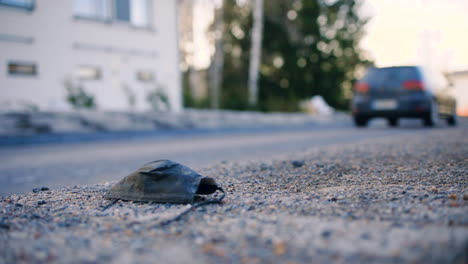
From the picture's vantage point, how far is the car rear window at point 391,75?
1030 cm

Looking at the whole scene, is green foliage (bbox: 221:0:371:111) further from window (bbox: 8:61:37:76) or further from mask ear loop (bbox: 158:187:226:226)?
mask ear loop (bbox: 158:187:226:226)

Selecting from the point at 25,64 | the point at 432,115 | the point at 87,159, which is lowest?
the point at 87,159

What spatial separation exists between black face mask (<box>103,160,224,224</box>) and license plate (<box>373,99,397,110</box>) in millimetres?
8928

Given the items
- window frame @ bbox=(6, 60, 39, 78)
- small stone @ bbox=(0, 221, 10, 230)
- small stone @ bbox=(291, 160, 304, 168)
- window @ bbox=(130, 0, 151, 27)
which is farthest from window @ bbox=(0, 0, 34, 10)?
small stone @ bbox=(0, 221, 10, 230)

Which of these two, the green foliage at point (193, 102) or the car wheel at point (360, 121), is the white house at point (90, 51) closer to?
the green foliage at point (193, 102)

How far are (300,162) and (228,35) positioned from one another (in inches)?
934

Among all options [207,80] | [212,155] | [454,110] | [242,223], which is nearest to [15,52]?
[212,155]

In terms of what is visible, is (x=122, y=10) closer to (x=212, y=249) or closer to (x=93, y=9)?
(x=93, y=9)

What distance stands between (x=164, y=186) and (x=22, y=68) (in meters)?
12.3

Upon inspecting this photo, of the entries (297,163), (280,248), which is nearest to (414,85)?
(297,163)

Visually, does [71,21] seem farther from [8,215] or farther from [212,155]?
[8,215]

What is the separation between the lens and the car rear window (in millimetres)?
10297

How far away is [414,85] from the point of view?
1020 centimetres

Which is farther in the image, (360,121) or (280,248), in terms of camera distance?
(360,121)
